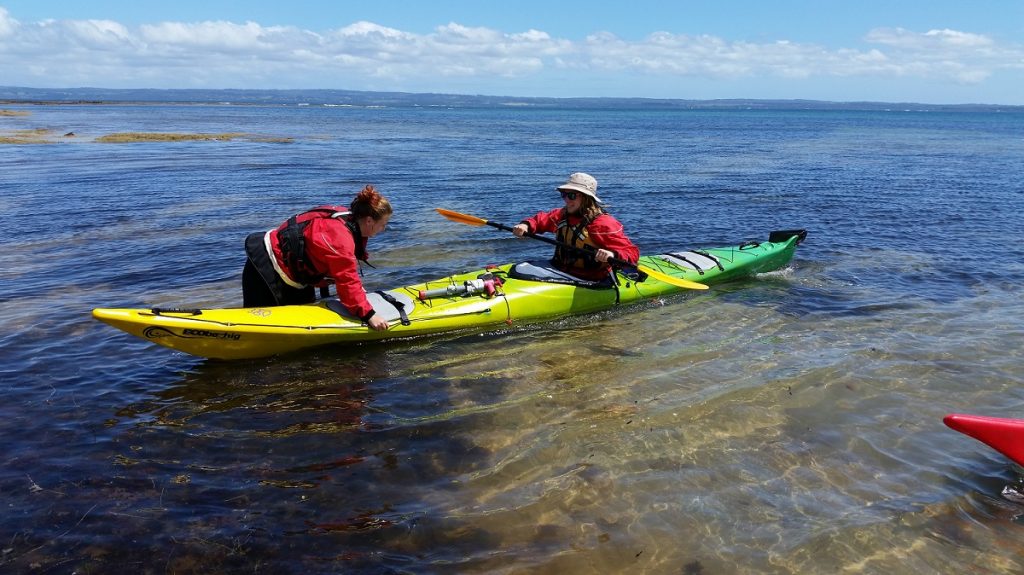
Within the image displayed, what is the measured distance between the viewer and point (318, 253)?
250 inches

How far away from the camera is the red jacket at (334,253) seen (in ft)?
20.6

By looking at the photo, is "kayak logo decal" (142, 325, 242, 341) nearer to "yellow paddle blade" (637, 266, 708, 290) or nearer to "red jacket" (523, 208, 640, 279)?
"red jacket" (523, 208, 640, 279)

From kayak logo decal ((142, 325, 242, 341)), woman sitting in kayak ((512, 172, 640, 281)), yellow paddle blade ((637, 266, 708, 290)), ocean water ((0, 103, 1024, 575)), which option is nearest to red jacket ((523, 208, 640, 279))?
woman sitting in kayak ((512, 172, 640, 281))

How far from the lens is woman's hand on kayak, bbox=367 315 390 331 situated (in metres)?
6.91

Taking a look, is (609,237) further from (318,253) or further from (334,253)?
(318,253)

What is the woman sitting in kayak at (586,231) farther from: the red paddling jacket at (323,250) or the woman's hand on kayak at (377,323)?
the red paddling jacket at (323,250)

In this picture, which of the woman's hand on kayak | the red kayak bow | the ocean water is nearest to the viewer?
the ocean water

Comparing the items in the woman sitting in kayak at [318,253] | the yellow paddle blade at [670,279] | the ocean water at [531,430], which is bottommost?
the ocean water at [531,430]

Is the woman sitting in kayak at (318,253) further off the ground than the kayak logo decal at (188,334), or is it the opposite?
the woman sitting in kayak at (318,253)

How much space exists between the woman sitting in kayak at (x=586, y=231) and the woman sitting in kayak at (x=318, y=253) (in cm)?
242

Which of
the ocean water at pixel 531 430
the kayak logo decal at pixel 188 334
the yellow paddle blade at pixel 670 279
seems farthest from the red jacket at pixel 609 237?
the kayak logo decal at pixel 188 334

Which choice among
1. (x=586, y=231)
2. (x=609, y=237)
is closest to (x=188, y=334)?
(x=586, y=231)

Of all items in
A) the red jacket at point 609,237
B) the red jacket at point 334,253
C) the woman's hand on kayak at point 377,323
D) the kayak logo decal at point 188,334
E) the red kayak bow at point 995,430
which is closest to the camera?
the red kayak bow at point 995,430

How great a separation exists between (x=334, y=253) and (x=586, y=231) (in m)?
3.31
